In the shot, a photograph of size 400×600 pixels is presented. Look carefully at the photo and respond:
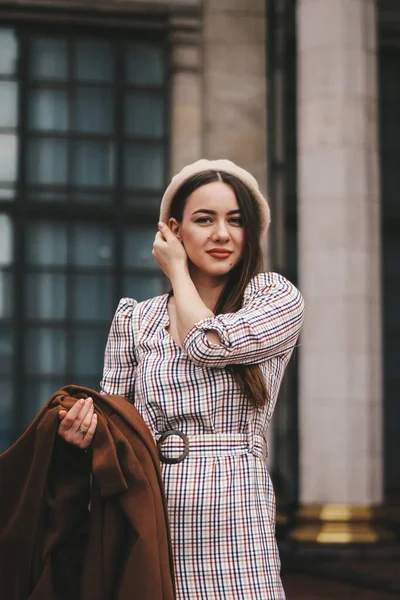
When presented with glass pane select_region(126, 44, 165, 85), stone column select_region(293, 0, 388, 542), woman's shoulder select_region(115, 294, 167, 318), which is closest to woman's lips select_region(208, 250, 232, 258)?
woman's shoulder select_region(115, 294, 167, 318)

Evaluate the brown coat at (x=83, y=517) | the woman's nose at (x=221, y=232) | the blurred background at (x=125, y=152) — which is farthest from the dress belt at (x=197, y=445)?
the blurred background at (x=125, y=152)

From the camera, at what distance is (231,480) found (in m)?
2.79

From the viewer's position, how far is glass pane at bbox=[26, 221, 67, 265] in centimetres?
1112

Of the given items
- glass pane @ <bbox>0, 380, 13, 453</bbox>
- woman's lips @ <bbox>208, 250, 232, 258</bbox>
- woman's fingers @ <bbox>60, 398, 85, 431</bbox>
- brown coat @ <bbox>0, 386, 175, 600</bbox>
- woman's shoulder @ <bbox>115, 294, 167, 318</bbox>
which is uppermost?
woman's lips @ <bbox>208, 250, 232, 258</bbox>

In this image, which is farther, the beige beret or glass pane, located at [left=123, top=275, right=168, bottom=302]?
glass pane, located at [left=123, top=275, right=168, bottom=302]

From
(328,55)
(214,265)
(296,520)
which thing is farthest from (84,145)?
(214,265)

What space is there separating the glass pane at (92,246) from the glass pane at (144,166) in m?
0.55

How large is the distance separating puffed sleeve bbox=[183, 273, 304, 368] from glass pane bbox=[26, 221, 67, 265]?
8.33 meters

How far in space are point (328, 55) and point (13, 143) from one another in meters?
3.43

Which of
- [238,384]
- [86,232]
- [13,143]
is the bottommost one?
[238,384]

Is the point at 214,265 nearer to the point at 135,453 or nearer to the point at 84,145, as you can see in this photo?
the point at 135,453

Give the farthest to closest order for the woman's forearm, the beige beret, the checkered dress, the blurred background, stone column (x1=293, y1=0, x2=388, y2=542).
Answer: the blurred background → stone column (x1=293, y1=0, x2=388, y2=542) → the beige beret → the woman's forearm → the checkered dress

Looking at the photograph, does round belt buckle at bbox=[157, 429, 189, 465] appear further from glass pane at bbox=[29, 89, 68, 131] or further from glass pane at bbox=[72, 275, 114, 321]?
glass pane at bbox=[29, 89, 68, 131]

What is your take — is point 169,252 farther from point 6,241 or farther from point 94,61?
point 94,61
